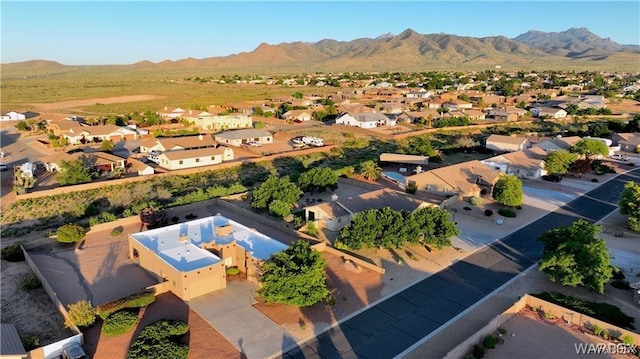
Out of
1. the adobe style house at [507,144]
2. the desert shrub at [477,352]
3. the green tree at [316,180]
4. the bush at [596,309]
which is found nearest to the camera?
the desert shrub at [477,352]

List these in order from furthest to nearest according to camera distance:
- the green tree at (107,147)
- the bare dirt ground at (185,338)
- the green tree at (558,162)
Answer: the green tree at (107,147)
the green tree at (558,162)
the bare dirt ground at (185,338)

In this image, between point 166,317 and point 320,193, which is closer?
point 166,317

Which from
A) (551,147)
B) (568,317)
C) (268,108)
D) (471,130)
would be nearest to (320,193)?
(568,317)

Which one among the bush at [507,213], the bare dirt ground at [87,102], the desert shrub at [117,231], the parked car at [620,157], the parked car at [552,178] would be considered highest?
the bare dirt ground at [87,102]

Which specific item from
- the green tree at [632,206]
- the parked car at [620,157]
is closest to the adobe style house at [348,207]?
the green tree at [632,206]

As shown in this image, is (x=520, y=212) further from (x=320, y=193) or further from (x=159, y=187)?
(x=159, y=187)

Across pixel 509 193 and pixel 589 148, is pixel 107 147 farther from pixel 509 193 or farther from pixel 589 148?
pixel 589 148

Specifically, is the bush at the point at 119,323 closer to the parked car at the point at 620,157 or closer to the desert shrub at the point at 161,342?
the desert shrub at the point at 161,342
